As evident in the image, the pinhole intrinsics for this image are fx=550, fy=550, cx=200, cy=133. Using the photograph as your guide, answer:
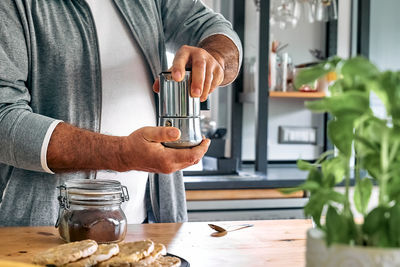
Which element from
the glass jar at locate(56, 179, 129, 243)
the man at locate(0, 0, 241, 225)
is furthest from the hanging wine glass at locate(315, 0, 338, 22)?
the glass jar at locate(56, 179, 129, 243)

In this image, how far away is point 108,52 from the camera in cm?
145

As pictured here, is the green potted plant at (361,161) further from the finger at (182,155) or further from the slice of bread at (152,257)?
the finger at (182,155)

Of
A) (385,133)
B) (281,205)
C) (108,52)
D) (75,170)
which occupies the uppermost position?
(108,52)

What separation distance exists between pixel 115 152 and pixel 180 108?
0.57 ft

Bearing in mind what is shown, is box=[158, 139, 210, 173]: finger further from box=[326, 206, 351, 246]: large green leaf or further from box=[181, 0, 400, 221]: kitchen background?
box=[181, 0, 400, 221]: kitchen background

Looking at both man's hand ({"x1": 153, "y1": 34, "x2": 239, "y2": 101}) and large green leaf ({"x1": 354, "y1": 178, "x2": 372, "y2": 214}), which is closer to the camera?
large green leaf ({"x1": 354, "y1": 178, "x2": 372, "y2": 214})

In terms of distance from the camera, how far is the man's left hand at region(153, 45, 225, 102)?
44.1 inches

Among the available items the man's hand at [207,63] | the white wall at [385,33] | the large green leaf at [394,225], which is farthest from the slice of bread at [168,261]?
the white wall at [385,33]

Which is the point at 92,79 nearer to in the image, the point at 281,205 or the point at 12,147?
the point at 12,147

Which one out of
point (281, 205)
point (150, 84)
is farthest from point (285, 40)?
point (150, 84)

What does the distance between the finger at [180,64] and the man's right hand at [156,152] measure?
0.11 metres

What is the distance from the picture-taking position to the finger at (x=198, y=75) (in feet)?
3.68

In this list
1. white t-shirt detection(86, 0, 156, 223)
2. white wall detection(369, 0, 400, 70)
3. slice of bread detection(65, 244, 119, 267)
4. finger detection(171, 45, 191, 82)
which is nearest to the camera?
slice of bread detection(65, 244, 119, 267)

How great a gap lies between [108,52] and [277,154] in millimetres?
1917
